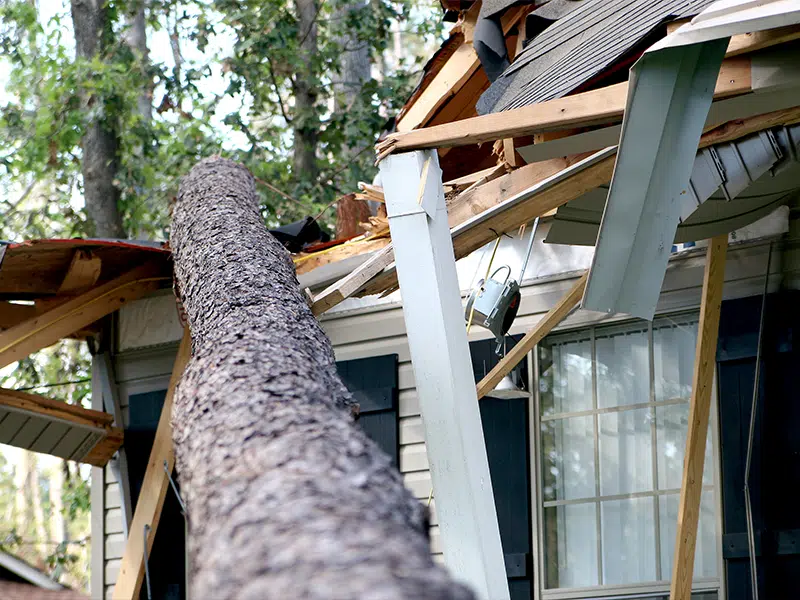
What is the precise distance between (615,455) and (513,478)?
2.08ft

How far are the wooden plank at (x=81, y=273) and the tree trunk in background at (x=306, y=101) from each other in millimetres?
4986

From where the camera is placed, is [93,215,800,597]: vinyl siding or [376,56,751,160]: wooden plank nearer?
[376,56,751,160]: wooden plank

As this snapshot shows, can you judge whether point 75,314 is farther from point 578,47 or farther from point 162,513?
point 578,47

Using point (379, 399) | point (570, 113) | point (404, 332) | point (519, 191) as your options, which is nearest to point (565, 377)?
point (404, 332)

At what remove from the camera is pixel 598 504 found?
7098 millimetres

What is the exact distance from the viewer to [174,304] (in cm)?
925

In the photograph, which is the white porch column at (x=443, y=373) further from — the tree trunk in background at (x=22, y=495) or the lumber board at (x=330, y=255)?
the tree trunk in background at (x=22, y=495)

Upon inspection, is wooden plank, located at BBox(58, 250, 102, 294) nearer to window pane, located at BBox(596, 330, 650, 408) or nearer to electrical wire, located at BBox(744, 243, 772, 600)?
window pane, located at BBox(596, 330, 650, 408)

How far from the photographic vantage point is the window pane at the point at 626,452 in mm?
6996

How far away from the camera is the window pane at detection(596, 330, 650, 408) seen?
23.3 ft

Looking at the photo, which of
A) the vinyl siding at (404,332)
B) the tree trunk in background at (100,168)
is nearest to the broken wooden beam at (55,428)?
the vinyl siding at (404,332)

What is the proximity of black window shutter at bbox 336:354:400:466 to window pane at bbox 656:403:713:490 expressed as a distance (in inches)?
71.4

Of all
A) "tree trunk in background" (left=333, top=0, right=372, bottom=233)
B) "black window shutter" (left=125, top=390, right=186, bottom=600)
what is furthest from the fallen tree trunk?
"tree trunk in background" (left=333, top=0, right=372, bottom=233)

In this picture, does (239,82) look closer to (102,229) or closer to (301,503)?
(102,229)
